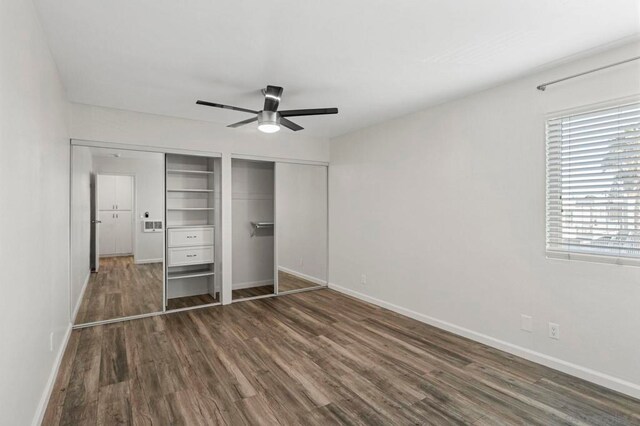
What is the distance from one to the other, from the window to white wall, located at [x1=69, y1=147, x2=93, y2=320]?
478 cm

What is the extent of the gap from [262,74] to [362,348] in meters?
2.76

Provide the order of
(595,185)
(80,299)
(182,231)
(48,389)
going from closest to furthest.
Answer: (48,389) < (595,185) < (80,299) < (182,231)

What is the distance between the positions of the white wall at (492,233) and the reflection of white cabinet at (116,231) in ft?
10.4

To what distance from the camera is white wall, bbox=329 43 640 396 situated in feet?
8.38

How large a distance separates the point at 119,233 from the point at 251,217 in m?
1.90

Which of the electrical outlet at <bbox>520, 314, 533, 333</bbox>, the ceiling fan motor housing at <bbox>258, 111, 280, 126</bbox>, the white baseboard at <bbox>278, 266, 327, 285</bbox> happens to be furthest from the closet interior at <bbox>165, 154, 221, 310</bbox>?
the electrical outlet at <bbox>520, 314, 533, 333</bbox>

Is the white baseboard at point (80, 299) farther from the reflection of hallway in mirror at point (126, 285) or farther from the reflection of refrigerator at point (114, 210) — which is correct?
the reflection of refrigerator at point (114, 210)

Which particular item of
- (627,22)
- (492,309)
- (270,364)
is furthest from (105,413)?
(627,22)

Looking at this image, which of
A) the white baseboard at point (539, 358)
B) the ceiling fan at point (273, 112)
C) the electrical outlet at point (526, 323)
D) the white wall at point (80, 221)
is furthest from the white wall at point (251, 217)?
the electrical outlet at point (526, 323)

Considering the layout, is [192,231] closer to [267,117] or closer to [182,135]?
[182,135]

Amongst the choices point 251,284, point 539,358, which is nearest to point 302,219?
point 251,284

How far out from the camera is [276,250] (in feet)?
17.1

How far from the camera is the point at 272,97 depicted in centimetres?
315

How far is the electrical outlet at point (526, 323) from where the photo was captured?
298 centimetres
